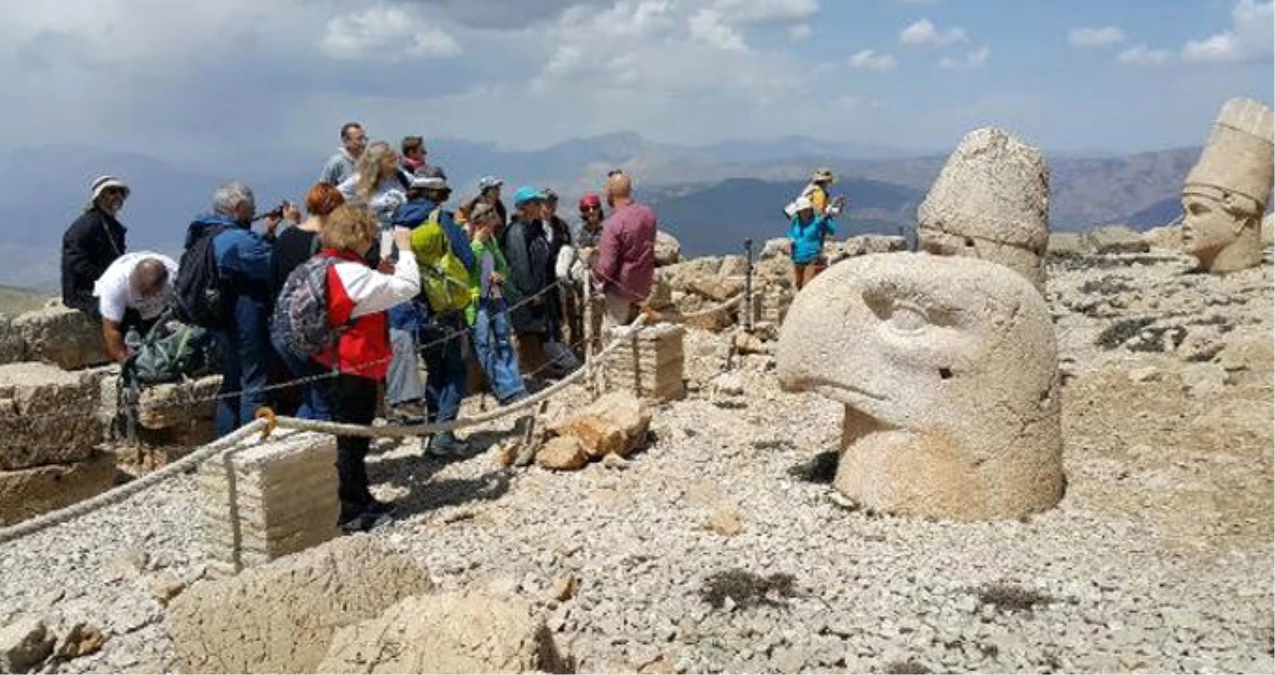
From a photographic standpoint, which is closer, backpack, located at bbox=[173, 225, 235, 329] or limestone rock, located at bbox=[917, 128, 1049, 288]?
backpack, located at bbox=[173, 225, 235, 329]

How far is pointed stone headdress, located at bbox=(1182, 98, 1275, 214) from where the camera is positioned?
1462 centimetres

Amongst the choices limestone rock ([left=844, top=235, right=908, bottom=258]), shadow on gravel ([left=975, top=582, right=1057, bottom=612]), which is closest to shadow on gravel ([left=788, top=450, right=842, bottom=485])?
shadow on gravel ([left=975, top=582, right=1057, bottom=612])

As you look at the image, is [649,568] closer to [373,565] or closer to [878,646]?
[878,646]

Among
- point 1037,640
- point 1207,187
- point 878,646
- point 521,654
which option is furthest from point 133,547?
point 1207,187

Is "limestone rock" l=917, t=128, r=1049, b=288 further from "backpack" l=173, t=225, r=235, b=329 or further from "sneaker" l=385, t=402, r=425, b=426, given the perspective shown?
"backpack" l=173, t=225, r=235, b=329

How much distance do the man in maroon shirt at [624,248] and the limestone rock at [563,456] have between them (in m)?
2.27

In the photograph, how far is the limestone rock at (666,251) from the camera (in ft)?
50.7

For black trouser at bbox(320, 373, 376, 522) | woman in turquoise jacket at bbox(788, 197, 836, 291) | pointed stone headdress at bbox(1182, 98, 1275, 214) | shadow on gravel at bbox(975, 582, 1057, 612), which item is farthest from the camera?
pointed stone headdress at bbox(1182, 98, 1275, 214)

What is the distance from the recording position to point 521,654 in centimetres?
361

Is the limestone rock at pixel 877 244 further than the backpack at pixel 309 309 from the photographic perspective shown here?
Yes

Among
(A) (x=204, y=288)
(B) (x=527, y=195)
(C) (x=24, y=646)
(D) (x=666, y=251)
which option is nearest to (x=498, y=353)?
(B) (x=527, y=195)

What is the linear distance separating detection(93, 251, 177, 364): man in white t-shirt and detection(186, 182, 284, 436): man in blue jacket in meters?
0.73

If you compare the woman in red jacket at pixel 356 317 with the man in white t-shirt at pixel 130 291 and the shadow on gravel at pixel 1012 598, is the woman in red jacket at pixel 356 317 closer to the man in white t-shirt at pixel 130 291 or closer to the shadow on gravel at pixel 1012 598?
the man in white t-shirt at pixel 130 291

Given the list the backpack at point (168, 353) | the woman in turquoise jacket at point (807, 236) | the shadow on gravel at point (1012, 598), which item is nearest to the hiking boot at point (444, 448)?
the backpack at point (168, 353)
